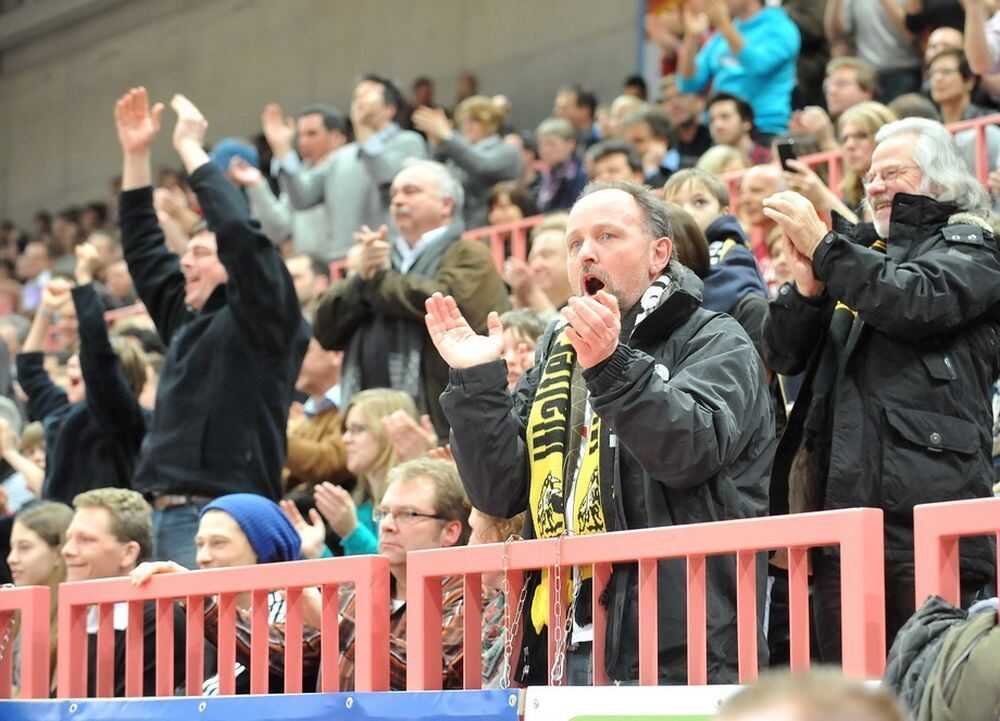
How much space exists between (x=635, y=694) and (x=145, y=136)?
133 inches

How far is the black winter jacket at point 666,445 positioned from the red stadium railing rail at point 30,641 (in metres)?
1.34

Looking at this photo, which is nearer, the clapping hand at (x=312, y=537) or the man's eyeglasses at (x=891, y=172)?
the man's eyeglasses at (x=891, y=172)

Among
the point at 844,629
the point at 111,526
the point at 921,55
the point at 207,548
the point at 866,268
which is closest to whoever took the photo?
the point at 844,629

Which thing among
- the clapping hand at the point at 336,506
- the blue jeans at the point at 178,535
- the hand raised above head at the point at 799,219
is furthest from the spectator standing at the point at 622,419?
the blue jeans at the point at 178,535

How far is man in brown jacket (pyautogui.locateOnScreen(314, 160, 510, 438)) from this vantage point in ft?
19.6

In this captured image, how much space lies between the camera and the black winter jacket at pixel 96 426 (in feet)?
18.7

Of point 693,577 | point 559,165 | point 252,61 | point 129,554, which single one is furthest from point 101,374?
point 252,61

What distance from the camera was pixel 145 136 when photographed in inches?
216

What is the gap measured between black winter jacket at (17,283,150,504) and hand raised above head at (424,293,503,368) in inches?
107

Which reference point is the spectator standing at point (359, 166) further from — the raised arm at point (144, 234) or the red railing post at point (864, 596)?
the red railing post at point (864, 596)

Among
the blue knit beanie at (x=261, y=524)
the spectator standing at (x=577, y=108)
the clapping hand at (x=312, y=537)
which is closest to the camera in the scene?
the blue knit beanie at (x=261, y=524)

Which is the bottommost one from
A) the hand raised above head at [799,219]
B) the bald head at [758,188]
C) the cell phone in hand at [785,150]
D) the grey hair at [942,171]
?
the hand raised above head at [799,219]

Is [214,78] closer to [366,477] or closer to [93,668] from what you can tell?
[366,477]

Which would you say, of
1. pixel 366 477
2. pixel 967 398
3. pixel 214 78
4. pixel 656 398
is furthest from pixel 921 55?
pixel 214 78
